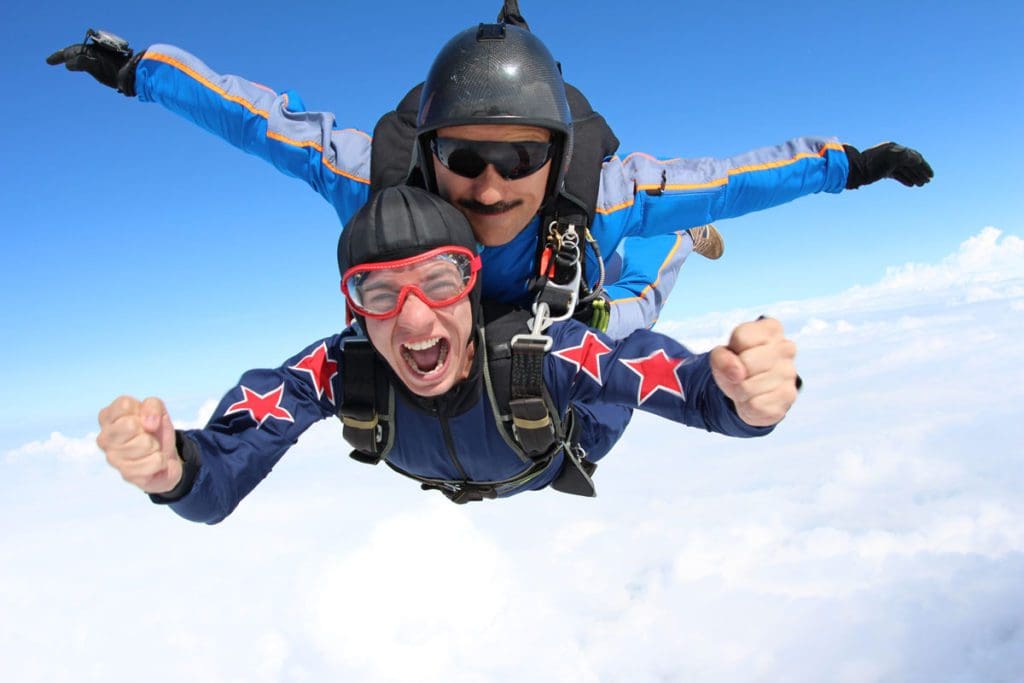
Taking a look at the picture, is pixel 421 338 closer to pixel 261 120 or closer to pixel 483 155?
pixel 483 155

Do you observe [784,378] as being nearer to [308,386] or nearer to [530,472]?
[530,472]

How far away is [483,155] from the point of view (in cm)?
235

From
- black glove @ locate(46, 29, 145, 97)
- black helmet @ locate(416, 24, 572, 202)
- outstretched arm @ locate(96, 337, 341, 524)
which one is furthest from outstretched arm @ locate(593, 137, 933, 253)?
black glove @ locate(46, 29, 145, 97)

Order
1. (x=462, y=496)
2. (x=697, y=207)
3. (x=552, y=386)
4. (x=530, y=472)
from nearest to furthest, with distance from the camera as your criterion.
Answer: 1. (x=552, y=386)
2. (x=530, y=472)
3. (x=462, y=496)
4. (x=697, y=207)

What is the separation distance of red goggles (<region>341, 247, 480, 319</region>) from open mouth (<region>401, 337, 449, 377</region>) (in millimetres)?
139

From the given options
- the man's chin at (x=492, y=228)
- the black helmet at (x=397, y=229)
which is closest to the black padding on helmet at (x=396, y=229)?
the black helmet at (x=397, y=229)

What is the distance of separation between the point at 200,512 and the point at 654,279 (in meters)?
2.89

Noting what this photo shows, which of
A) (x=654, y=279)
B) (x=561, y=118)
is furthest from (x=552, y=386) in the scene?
(x=654, y=279)

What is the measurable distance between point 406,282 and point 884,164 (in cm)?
243

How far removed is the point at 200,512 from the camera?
193 centimetres

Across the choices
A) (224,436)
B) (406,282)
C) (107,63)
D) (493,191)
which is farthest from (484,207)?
(107,63)

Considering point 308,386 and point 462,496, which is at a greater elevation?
point 308,386

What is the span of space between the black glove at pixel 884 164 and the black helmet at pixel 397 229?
2088mm

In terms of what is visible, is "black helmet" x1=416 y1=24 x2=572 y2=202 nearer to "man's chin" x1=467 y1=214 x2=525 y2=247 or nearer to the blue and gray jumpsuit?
"man's chin" x1=467 y1=214 x2=525 y2=247
